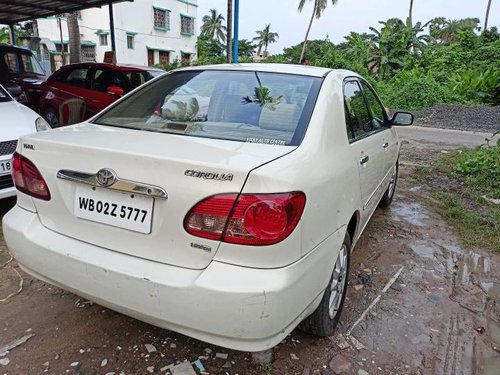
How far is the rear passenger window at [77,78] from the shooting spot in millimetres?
7766

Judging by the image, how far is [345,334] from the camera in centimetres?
248

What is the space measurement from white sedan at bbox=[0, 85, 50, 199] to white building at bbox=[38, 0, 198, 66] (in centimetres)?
2593

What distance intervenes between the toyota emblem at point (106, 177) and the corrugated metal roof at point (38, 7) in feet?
30.9

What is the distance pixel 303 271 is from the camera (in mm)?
1761

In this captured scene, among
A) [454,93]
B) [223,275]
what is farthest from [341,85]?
[454,93]

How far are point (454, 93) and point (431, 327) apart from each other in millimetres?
17091

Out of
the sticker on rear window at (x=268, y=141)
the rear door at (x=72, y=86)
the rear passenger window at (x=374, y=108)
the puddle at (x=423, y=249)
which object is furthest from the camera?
the rear door at (x=72, y=86)

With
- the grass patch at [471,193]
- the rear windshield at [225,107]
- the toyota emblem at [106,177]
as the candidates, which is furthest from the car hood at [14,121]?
the grass patch at [471,193]

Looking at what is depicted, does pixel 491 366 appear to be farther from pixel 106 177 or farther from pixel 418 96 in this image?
pixel 418 96

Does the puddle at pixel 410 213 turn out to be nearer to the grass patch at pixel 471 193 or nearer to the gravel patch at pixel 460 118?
the grass patch at pixel 471 193

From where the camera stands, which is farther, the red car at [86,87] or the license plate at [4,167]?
the red car at [86,87]

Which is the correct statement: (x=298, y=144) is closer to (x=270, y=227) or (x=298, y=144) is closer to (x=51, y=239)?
(x=270, y=227)

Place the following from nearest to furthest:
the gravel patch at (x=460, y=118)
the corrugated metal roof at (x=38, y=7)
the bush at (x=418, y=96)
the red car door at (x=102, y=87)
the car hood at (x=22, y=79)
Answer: the red car door at (x=102, y=87) < the car hood at (x=22, y=79) < the corrugated metal roof at (x=38, y=7) < the gravel patch at (x=460, y=118) < the bush at (x=418, y=96)

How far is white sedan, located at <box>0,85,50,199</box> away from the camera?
3586 millimetres
